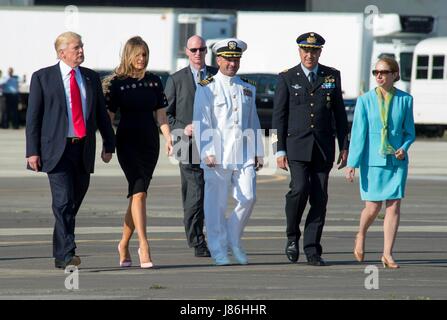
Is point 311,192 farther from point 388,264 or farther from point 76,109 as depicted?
point 76,109

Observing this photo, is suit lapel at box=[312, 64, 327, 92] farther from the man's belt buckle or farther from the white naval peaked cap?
the man's belt buckle

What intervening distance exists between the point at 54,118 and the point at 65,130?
0.43 feet

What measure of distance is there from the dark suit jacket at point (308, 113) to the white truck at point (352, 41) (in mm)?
26350

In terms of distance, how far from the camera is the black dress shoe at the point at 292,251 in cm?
1214

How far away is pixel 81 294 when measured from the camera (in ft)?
32.4

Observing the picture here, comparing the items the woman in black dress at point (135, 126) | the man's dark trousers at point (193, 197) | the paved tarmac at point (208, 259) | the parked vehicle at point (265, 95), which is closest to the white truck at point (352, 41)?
the parked vehicle at point (265, 95)

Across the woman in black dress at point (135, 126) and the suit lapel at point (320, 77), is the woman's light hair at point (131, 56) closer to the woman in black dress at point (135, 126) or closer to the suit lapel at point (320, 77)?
the woman in black dress at point (135, 126)

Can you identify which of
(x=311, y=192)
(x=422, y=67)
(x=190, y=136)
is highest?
(x=190, y=136)

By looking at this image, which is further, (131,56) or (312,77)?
(312,77)

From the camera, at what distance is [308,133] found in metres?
12.1

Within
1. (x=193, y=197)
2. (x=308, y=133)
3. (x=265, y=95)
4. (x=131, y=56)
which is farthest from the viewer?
(x=265, y=95)

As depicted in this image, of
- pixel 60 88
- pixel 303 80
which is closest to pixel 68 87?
pixel 60 88

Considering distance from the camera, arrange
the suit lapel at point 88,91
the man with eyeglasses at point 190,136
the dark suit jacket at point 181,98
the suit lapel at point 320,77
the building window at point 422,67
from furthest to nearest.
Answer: the building window at point 422,67 → the dark suit jacket at point 181,98 → the man with eyeglasses at point 190,136 → the suit lapel at point 320,77 → the suit lapel at point 88,91
